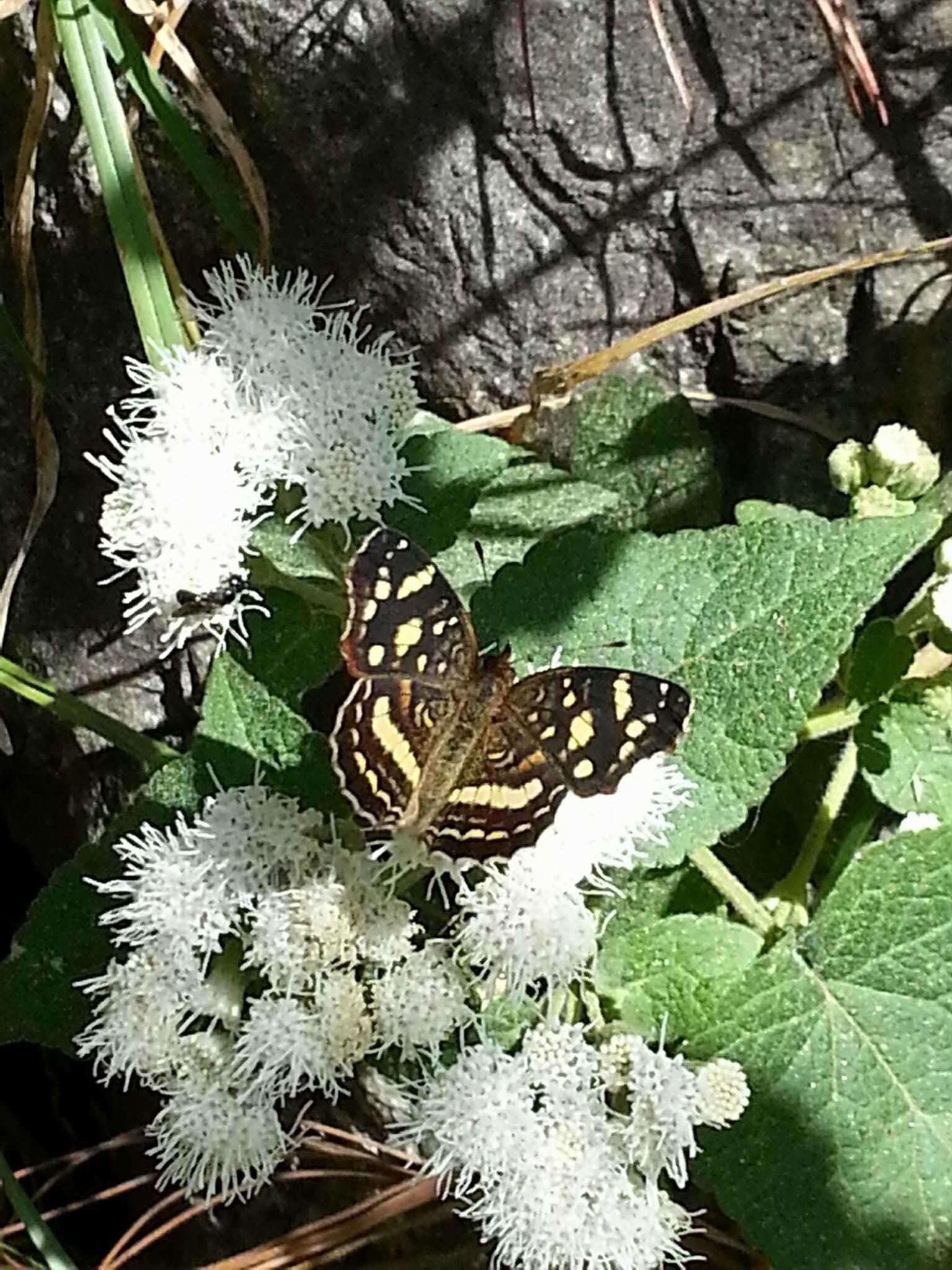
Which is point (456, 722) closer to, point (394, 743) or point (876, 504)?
point (394, 743)

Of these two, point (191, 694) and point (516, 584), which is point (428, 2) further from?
point (191, 694)

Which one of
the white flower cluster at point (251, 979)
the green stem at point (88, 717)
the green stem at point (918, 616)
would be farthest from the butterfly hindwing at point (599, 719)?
the green stem at point (88, 717)

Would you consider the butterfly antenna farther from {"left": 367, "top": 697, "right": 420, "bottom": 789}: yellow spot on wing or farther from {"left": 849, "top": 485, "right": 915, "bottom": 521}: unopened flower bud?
{"left": 849, "top": 485, "right": 915, "bottom": 521}: unopened flower bud

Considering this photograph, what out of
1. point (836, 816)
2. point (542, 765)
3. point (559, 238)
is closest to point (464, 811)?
point (542, 765)

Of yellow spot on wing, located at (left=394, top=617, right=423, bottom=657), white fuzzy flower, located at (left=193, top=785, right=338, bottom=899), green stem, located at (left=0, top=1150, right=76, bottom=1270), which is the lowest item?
green stem, located at (left=0, top=1150, right=76, bottom=1270)

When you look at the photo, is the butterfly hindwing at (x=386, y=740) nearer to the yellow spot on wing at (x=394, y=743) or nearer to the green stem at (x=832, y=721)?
the yellow spot on wing at (x=394, y=743)

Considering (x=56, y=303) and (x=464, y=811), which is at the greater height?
(x=56, y=303)

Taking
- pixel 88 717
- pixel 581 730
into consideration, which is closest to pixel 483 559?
pixel 581 730

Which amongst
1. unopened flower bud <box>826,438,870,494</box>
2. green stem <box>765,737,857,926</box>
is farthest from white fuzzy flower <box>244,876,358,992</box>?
unopened flower bud <box>826,438,870,494</box>
